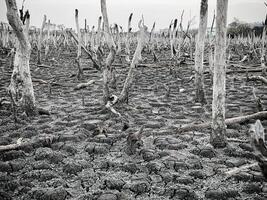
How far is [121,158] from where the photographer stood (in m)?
3.70

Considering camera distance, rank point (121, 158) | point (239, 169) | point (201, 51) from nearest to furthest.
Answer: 1. point (239, 169)
2. point (121, 158)
3. point (201, 51)

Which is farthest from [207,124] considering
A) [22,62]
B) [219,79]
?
[22,62]

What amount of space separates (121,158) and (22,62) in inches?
113

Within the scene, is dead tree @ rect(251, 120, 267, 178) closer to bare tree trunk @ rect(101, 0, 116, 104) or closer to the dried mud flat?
the dried mud flat

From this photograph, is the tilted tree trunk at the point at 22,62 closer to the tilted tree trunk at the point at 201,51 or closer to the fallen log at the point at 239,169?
the tilted tree trunk at the point at 201,51

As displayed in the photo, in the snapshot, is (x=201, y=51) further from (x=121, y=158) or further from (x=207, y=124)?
(x=121, y=158)

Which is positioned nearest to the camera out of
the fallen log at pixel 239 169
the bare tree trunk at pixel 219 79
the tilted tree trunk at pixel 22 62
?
the fallen log at pixel 239 169

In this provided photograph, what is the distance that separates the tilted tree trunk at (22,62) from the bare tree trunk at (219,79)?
3.43 meters

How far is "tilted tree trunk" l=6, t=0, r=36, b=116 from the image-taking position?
4841mm

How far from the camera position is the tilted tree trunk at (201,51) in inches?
223

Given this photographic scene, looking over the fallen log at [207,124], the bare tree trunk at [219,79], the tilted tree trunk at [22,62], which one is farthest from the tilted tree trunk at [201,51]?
the tilted tree trunk at [22,62]

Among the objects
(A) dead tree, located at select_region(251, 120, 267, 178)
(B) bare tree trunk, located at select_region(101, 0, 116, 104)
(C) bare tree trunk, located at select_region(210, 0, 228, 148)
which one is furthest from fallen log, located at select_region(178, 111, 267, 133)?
(A) dead tree, located at select_region(251, 120, 267, 178)

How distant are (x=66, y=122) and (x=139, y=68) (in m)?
7.68

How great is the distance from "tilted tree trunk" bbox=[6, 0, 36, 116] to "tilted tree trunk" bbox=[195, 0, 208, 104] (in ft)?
11.3
